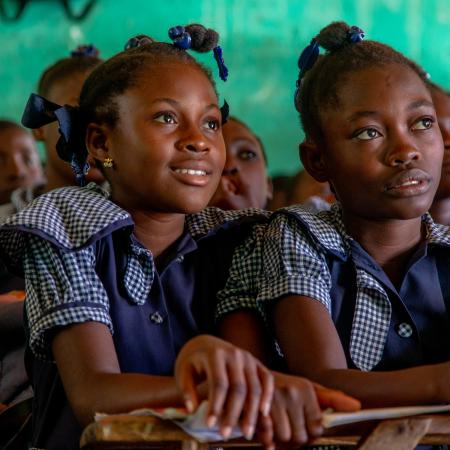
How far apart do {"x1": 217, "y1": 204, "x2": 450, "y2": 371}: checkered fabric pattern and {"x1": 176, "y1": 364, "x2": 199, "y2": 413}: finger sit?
0.47 meters

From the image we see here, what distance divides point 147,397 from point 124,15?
11.8 feet

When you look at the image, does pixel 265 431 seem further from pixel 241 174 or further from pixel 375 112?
pixel 241 174

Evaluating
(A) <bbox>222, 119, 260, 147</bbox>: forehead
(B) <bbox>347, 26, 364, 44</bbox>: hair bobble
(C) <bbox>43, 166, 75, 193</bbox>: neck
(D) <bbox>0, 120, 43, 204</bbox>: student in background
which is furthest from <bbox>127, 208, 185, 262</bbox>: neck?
(D) <bbox>0, 120, 43, 204</bbox>: student in background

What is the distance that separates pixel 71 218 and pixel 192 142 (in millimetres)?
289

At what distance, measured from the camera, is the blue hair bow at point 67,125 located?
1.86 metres

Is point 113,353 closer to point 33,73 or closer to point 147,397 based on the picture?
point 147,397

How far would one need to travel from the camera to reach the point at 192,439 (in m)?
1.11

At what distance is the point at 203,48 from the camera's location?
198cm

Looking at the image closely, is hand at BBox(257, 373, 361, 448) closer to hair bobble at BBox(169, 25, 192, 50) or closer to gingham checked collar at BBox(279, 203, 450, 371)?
gingham checked collar at BBox(279, 203, 450, 371)

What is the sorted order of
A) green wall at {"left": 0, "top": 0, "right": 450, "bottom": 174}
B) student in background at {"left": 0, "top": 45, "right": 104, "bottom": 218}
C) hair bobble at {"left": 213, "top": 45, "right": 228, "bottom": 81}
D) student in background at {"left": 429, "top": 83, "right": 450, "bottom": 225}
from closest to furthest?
1. hair bobble at {"left": 213, "top": 45, "right": 228, "bottom": 81}
2. student in background at {"left": 429, "top": 83, "right": 450, "bottom": 225}
3. student in background at {"left": 0, "top": 45, "right": 104, "bottom": 218}
4. green wall at {"left": 0, "top": 0, "right": 450, "bottom": 174}

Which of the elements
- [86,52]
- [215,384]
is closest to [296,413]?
[215,384]

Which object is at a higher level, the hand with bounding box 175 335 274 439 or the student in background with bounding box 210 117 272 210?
the hand with bounding box 175 335 274 439

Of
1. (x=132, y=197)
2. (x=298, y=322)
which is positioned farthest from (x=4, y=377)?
(x=298, y=322)

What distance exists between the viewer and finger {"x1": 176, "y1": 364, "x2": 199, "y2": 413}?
1.09 m
